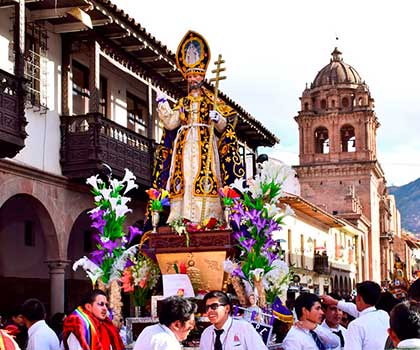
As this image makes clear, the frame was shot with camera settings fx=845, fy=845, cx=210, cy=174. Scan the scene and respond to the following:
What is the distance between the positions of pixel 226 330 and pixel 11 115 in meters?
8.67

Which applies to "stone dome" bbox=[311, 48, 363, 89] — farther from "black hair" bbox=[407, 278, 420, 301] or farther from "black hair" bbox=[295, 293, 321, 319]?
"black hair" bbox=[407, 278, 420, 301]

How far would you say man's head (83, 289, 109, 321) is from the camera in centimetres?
769

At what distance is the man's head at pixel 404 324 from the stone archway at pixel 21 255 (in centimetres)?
1316

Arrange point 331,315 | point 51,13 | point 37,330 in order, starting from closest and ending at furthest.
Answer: point 37,330, point 331,315, point 51,13

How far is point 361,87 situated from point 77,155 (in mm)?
50275

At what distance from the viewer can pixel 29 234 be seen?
19.3m

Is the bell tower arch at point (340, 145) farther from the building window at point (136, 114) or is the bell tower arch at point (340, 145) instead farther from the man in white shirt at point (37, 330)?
the man in white shirt at point (37, 330)

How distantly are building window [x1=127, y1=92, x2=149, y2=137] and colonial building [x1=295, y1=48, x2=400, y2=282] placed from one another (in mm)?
38698

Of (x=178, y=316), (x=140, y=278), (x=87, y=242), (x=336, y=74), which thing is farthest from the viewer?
(x=336, y=74)

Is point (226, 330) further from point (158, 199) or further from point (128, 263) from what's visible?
point (158, 199)

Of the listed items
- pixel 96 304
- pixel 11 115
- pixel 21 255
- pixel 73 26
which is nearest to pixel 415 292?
pixel 96 304

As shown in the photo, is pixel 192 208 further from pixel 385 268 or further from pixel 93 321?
pixel 385 268

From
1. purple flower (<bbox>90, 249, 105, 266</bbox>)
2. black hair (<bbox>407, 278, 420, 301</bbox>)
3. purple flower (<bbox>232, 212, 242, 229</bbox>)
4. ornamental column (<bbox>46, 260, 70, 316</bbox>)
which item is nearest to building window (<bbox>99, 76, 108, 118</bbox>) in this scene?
ornamental column (<bbox>46, 260, 70, 316</bbox>)

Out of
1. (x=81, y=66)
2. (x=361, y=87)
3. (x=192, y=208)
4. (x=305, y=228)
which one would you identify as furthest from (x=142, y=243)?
(x=361, y=87)
